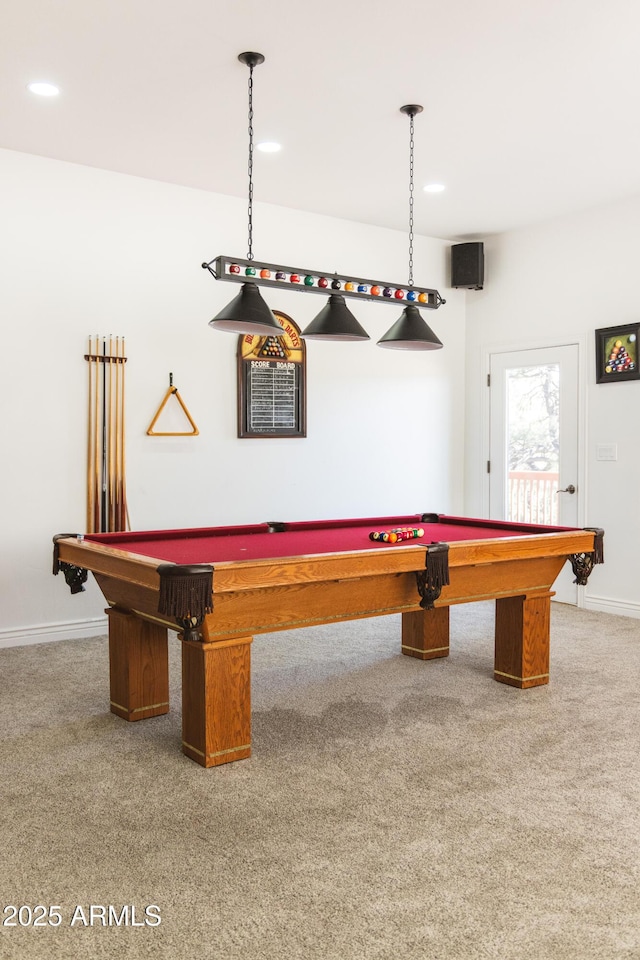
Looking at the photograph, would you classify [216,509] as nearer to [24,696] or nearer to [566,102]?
[24,696]

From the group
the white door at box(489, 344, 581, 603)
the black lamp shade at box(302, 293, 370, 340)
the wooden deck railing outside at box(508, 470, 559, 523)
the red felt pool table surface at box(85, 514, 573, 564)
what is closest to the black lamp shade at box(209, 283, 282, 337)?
the black lamp shade at box(302, 293, 370, 340)

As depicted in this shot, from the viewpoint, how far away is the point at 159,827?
7.64 ft

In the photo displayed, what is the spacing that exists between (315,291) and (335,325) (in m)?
0.26

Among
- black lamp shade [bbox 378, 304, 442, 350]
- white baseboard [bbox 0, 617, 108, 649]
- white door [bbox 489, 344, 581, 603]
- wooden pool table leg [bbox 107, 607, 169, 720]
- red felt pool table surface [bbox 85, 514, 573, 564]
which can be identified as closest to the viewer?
red felt pool table surface [bbox 85, 514, 573, 564]

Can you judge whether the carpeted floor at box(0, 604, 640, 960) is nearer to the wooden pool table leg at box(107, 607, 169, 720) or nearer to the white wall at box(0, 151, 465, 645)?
the wooden pool table leg at box(107, 607, 169, 720)

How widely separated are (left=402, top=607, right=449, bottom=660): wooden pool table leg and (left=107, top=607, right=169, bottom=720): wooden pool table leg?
1441 mm

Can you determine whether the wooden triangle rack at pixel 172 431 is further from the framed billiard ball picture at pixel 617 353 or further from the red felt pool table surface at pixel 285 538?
the framed billiard ball picture at pixel 617 353

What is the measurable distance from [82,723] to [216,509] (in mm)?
2175

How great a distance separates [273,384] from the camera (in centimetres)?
545

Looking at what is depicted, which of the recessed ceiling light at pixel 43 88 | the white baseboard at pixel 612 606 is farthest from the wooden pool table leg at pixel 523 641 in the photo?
the recessed ceiling light at pixel 43 88

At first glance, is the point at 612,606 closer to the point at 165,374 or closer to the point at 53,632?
the point at 165,374

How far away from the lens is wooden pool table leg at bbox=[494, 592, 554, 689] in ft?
12.1

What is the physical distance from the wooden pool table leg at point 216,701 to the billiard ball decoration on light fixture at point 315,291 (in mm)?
1423

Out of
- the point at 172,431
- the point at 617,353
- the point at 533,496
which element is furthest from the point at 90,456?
the point at 617,353
